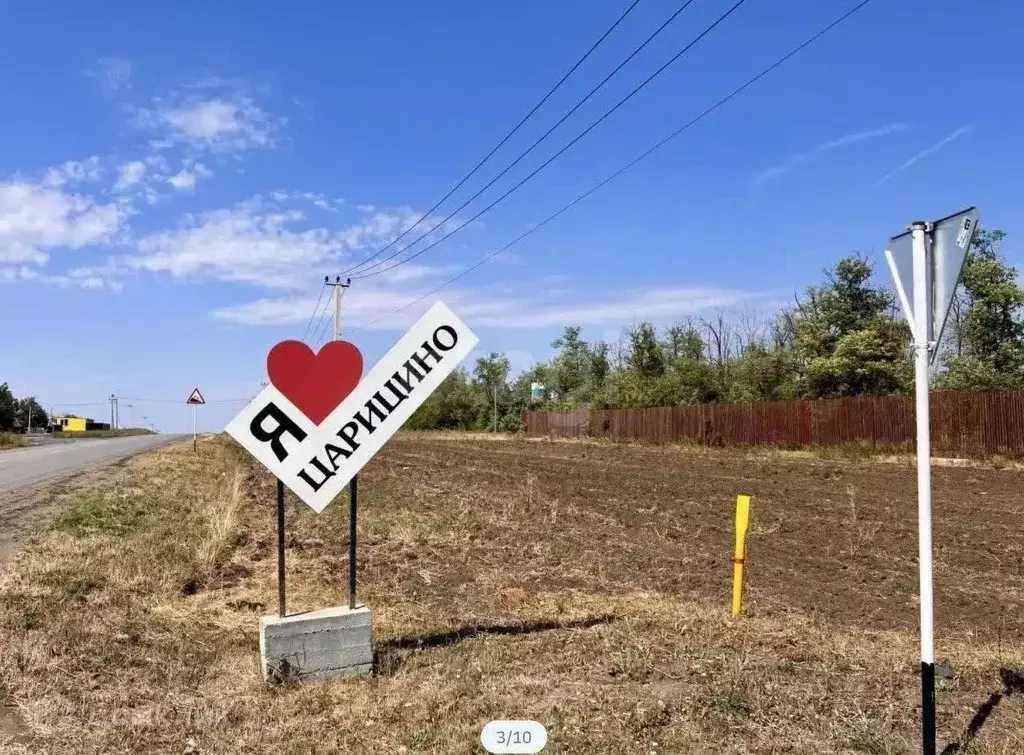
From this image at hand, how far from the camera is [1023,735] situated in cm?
428

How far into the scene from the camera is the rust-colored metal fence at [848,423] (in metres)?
28.0

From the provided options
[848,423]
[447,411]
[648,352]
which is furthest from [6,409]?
[848,423]

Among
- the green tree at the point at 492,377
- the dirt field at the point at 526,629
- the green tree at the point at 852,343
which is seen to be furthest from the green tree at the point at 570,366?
the dirt field at the point at 526,629

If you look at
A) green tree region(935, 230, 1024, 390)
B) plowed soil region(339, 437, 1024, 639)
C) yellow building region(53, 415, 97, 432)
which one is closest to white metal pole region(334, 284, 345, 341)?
plowed soil region(339, 437, 1024, 639)

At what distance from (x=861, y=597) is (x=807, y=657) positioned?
10.1 feet

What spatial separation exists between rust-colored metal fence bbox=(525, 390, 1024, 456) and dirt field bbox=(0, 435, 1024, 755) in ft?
47.7

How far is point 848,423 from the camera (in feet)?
113

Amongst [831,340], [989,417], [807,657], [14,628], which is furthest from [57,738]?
[831,340]

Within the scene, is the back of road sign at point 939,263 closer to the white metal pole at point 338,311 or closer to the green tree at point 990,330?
the white metal pole at point 338,311

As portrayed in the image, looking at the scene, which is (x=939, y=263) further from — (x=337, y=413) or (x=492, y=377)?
(x=492, y=377)

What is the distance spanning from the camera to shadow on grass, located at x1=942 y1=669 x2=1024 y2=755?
4.21 meters

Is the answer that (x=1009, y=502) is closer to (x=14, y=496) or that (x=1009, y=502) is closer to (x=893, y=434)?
(x=893, y=434)

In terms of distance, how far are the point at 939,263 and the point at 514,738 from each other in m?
2.99

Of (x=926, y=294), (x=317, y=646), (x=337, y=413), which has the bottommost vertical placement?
(x=317, y=646)
